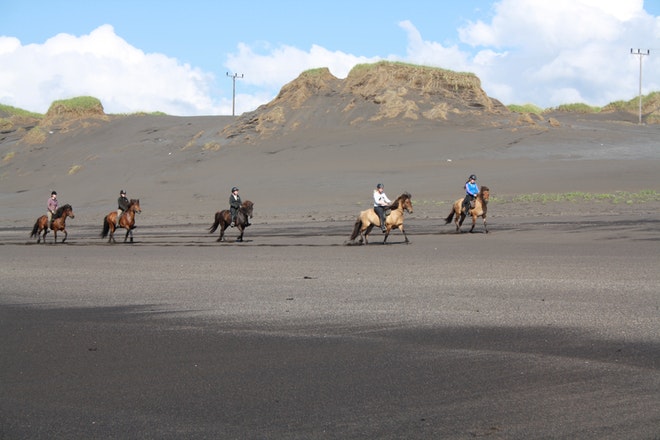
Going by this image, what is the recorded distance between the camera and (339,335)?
10594 mm

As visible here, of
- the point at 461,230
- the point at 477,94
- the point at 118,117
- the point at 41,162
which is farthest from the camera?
the point at 118,117

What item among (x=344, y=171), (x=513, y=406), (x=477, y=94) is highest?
(x=477, y=94)

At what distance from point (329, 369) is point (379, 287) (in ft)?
22.2

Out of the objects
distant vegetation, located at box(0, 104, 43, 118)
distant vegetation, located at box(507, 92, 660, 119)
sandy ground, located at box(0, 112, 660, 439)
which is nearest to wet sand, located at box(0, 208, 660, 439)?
sandy ground, located at box(0, 112, 660, 439)

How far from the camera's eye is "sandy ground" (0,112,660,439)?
7.04 m

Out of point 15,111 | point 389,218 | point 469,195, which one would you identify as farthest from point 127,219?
point 15,111

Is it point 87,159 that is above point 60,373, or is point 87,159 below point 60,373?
above

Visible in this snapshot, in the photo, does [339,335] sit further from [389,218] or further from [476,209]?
[476,209]

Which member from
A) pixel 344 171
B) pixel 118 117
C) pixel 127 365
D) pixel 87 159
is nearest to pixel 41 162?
pixel 87 159

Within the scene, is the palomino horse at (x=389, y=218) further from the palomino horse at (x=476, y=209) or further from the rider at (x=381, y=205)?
the palomino horse at (x=476, y=209)

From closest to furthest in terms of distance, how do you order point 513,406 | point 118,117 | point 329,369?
1. point 513,406
2. point 329,369
3. point 118,117

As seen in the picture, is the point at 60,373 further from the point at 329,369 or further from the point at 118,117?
the point at 118,117

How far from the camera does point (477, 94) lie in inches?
2891

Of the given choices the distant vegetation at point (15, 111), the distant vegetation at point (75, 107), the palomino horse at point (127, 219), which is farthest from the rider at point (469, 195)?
the distant vegetation at point (15, 111)
